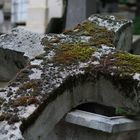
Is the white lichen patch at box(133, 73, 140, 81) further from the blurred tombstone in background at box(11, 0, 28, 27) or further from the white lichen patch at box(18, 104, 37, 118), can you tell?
the blurred tombstone in background at box(11, 0, 28, 27)

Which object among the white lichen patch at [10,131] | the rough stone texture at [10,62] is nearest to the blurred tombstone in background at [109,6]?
the rough stone texture at [10,62]

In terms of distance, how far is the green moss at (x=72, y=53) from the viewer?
3.40 m

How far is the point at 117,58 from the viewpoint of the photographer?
3.36 m

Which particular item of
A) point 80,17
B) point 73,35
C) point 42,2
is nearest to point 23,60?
point 73,35

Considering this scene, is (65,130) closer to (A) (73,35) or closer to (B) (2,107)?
(B) (2,107)

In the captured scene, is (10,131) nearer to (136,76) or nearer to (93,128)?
(93,128)

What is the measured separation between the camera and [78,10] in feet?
32.6

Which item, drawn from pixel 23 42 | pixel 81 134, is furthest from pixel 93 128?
pixel 23 42

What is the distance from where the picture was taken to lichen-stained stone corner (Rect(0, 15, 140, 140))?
3.07m

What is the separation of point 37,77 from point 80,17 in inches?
262

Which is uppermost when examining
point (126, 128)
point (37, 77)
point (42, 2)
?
point (37, 77)

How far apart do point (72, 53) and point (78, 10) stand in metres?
6.53

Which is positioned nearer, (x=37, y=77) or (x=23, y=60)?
(x=37, y=77)

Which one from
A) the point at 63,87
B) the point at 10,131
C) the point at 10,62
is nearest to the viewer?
the point at 10,131
